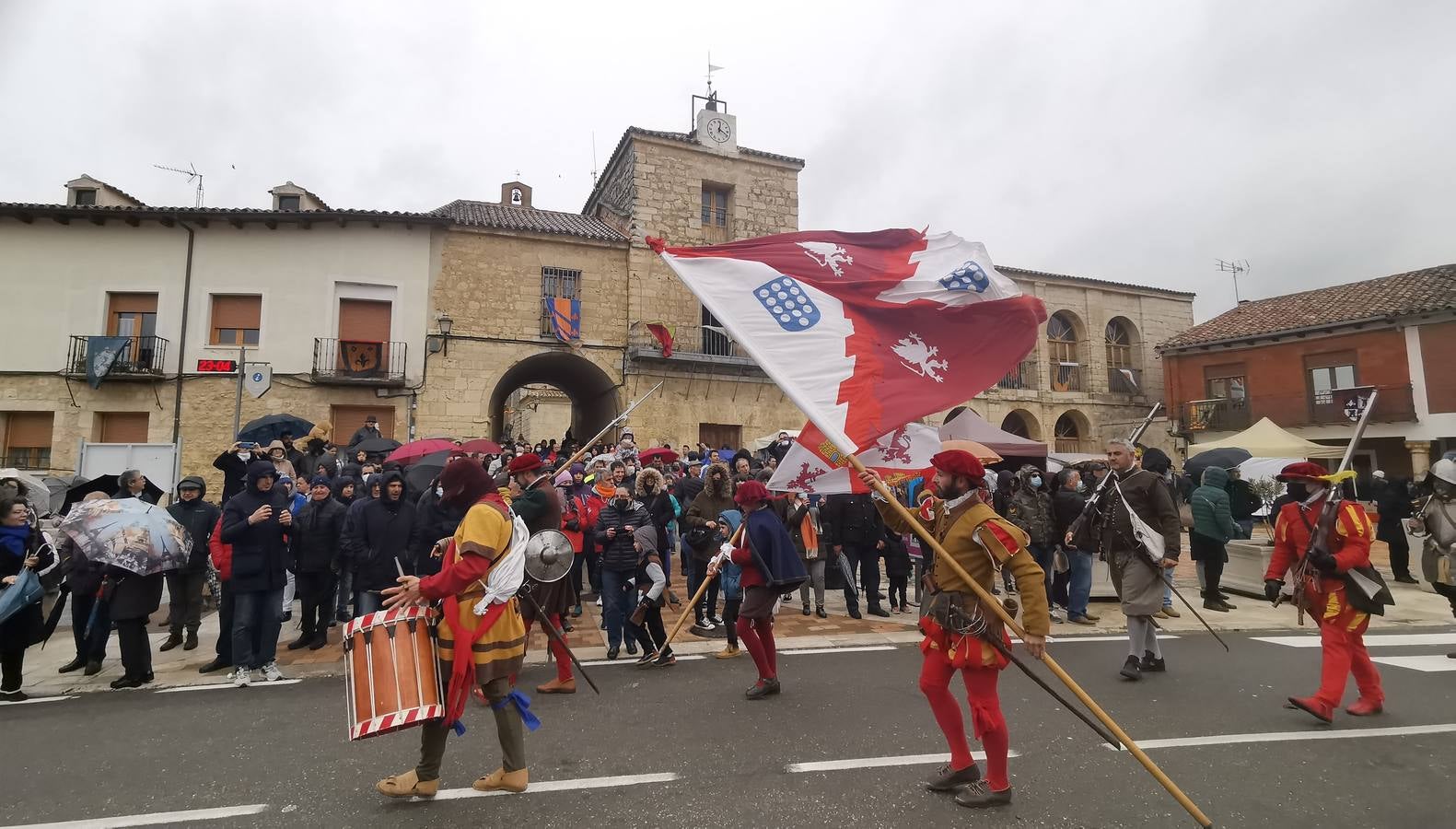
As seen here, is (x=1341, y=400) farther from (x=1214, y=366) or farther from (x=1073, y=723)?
(x=1073, y=723)

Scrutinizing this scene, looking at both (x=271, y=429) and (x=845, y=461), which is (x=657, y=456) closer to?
(x=271, y=429)

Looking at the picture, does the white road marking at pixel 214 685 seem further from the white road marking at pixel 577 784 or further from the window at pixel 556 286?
the window at pixel 556 286

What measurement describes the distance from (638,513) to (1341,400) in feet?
96.5

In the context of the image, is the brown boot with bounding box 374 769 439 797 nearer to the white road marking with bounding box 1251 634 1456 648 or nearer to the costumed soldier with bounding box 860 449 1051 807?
the costumed soldier with bounding box 860 449 1051 807

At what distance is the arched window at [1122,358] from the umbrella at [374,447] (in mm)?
26574

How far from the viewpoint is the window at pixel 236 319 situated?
719 inches

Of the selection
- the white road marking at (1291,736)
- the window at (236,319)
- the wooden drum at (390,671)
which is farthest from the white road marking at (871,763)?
the window at (236,319)

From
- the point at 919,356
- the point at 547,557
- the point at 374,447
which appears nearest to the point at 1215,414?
the point at 919,356

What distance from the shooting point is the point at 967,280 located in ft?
Answer: 17.2

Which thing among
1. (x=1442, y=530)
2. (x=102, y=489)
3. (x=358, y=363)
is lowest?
(x=1442, y=530)

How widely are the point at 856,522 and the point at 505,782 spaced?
19.7ft

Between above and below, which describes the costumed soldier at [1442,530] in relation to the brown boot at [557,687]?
above

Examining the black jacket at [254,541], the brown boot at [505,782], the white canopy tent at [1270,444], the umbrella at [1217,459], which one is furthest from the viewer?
the white canopy tent at [1270,444]

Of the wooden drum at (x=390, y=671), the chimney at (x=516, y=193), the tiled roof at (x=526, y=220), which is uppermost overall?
the chimney at (x=516, y=193)
